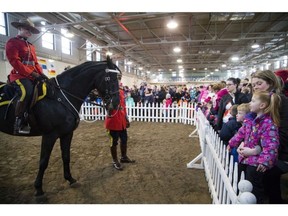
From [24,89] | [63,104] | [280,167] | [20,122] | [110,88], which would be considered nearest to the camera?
[280,167]

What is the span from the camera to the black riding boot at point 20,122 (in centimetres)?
238

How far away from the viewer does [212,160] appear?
8.93ft

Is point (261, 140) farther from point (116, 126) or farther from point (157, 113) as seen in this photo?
point (157, 113)

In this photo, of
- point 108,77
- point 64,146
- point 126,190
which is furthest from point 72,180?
point 108,77

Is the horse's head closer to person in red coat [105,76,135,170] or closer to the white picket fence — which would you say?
person in red coat [105,76,135,170]

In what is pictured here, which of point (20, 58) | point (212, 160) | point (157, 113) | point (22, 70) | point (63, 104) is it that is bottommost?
point (212, 160)

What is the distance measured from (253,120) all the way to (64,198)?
2.72m

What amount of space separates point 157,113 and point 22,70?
6.54 m

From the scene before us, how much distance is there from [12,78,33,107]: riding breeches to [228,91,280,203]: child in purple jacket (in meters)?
2.73

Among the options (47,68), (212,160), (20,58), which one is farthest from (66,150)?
(47,68)

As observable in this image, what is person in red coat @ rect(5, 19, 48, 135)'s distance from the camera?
7.84 ft
